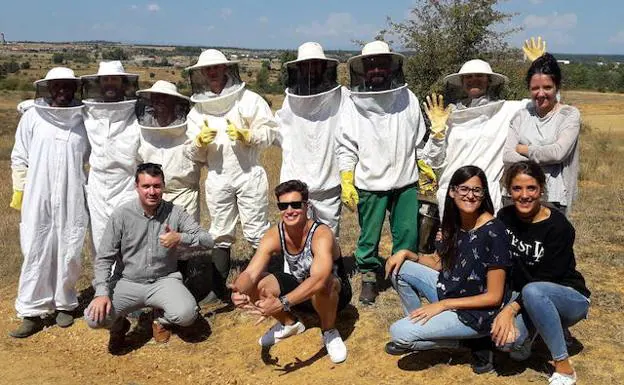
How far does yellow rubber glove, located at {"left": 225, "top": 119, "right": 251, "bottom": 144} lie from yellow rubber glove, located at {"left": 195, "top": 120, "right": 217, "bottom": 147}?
5.4 inches

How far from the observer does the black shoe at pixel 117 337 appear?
5406 mm

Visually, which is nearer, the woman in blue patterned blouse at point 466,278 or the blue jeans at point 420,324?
the woman in blue patterned blouse at point 466,278

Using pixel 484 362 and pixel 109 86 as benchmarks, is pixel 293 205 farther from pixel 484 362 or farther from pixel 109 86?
pixel 109 86

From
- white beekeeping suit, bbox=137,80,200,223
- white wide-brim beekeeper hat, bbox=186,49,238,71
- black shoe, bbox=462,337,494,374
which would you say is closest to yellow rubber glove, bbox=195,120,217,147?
white beekeeping suit, bbox=137,80,200,223

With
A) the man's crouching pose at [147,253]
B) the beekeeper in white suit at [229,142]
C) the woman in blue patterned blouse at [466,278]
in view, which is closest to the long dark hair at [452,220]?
the woman in blue patterned blouse at [466,278]

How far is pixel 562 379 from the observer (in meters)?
4.00

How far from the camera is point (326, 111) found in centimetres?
559

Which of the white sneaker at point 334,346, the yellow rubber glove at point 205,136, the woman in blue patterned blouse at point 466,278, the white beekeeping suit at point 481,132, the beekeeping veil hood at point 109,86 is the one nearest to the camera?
the woman in blue patterned blouse at point 466,278

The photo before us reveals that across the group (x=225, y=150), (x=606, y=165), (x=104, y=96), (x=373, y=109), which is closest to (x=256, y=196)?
(x=225, y=150)

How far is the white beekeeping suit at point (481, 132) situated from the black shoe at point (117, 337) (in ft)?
10.1

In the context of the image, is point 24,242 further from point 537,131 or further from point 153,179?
point 537,131

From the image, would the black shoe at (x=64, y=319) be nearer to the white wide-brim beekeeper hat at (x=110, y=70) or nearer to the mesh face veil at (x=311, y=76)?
the white wide-brim beekeeper hat at (x=110, y=70)

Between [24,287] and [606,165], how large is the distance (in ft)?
46.3

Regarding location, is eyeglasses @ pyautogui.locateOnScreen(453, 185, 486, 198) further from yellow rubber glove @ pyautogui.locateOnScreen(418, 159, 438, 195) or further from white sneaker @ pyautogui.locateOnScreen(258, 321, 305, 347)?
white sneaker @ pyautogui.locateOnScreen(258, 321, 305, 347)
